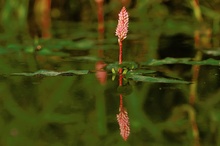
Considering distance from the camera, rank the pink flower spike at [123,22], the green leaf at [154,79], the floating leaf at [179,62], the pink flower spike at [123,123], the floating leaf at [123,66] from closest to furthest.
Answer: the pink flower spike at [123,123], the pink flower spike at [123,22], the green leaf at [154,79], the floating leaf at [123,66], the floating leaf at [179,62]

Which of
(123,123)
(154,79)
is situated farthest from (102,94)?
(123,123)

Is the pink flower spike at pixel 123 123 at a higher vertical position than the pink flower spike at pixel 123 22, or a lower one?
lower

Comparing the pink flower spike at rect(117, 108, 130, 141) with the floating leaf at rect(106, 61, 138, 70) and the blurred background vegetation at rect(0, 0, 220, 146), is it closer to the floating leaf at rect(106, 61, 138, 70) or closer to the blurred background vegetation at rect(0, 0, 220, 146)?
the blurred background vegetation at rect(0, 0, 220, 146)

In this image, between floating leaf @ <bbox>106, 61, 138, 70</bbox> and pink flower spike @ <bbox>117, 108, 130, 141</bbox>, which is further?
floating leaf @ <bbox>106, 61, 138, 70</bbox>

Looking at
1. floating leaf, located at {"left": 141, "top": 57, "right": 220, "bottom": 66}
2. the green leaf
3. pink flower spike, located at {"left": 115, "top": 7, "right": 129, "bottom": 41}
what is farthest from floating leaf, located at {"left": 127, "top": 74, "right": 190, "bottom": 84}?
floating leaf, located at {"left": 141, "top": 57, "right": 220, "bottom": 66}

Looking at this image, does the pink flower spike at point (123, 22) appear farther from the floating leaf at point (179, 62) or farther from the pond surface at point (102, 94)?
the floating leaf at point (179, 62)

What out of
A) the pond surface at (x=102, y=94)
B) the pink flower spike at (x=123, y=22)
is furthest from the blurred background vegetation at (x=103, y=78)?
the pink flower spike at (x=123, y=22)

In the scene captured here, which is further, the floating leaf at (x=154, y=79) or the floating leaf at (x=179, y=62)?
the floating leaf at (x=179, y=62)
